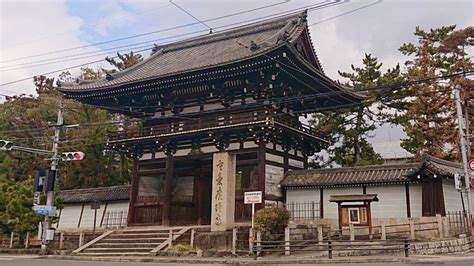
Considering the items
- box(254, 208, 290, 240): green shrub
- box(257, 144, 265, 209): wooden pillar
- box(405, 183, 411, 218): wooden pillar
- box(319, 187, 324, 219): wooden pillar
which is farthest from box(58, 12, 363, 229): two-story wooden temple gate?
box(405, 183, 411, 218): wooden pillar

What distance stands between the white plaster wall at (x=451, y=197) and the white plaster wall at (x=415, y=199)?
45.6 inches

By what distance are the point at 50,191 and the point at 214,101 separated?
10.5 meters

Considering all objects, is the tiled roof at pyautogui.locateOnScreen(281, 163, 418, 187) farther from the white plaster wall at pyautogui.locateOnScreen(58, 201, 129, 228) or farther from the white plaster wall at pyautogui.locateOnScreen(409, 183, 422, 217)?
the white plaster wall at pyautogui.locateOnScreen(58, 201, 129, 228)

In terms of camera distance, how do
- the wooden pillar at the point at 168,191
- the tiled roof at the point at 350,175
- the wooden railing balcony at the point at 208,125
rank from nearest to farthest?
the tiled roof at the point at 350,175, the wooden railing balcony at the point at 208,125, the wooden pillar at the point at 168,191

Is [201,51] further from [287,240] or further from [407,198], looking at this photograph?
[407,198]

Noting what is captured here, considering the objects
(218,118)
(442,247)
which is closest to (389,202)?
(442,247)

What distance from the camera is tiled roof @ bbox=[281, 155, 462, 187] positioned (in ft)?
68.7

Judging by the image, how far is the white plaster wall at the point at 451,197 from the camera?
21328 millimetres

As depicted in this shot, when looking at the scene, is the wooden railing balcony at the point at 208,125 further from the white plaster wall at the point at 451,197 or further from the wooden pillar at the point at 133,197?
the white plaster wall at the point at 451,197

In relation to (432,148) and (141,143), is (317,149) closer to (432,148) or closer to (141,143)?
Answer: (432,148)

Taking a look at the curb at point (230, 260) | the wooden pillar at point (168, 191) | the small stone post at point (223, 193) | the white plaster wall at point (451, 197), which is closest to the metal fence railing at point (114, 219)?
the wooden pillar at point (168, 191)

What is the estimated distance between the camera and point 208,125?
24906 millimetres

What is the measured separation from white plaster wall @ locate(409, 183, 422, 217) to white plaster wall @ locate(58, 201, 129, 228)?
17906 millimetres

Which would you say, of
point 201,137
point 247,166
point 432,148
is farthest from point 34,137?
point 432,148
